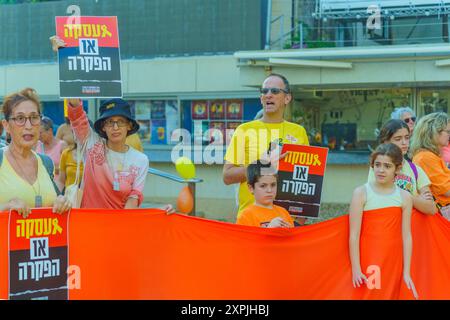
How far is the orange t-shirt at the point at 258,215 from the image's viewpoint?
482cm

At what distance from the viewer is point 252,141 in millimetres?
5363

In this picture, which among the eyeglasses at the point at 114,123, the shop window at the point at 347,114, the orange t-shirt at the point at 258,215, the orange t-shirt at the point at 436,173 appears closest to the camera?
the orange t-shirt at the point at 258,215

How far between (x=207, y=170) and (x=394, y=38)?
5.01 meters

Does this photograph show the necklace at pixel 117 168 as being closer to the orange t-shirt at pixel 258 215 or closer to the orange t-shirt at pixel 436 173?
the orange t-shirt at pixel 258 215

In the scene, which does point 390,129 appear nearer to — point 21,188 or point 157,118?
point 21,188

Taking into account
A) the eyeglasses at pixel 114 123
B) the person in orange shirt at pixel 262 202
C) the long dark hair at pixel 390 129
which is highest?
the eyeglasses at pixel 114 123

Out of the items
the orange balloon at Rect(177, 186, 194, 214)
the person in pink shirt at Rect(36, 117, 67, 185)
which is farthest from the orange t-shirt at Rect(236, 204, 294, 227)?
the orange balloon at Rect(177, 186, 194, 214)

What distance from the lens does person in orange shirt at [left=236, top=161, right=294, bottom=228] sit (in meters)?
4.82

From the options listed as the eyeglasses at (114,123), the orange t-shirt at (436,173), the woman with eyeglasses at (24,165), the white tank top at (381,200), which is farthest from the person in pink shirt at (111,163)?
the orange t-shirt at (436,173)

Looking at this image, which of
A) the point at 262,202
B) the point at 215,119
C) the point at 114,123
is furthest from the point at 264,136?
the point at 215,119

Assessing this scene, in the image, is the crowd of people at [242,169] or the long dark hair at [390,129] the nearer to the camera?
the crowd of people at [242,169]

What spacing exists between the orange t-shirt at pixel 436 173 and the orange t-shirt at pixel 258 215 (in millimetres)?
1472

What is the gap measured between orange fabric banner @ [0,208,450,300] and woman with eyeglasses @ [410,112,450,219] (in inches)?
39.2

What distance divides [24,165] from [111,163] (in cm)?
81
